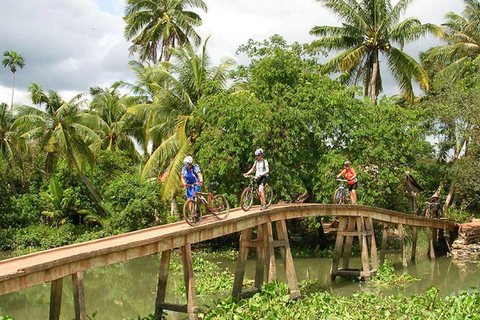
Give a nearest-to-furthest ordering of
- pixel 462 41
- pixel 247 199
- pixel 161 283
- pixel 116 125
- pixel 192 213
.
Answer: pixel 192 213, pixel 161 283, pixel 247 199, pixel 462 41, pixel 116 125

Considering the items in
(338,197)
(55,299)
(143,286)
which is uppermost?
(338,197)

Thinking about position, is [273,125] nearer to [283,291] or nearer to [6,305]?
[283,291]

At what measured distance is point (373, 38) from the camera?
26.0m

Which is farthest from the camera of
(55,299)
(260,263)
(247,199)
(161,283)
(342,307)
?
(260,263)

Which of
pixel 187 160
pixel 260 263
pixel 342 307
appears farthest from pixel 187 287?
pixel 342 307

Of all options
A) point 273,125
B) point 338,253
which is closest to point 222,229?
point 338,253

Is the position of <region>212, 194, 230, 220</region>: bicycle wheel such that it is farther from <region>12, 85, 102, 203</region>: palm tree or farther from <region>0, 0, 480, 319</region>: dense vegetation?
<region>12, 85, 102, 203</region>: palm tree

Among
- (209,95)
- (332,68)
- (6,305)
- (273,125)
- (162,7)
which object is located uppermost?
(162,7)

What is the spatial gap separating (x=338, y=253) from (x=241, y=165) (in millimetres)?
5914

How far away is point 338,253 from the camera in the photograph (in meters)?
17.1

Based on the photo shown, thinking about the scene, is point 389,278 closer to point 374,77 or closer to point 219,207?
point 219,207

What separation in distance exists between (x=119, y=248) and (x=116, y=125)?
22.7 meters

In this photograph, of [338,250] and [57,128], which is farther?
[57,128]

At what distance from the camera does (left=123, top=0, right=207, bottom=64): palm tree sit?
102ft
